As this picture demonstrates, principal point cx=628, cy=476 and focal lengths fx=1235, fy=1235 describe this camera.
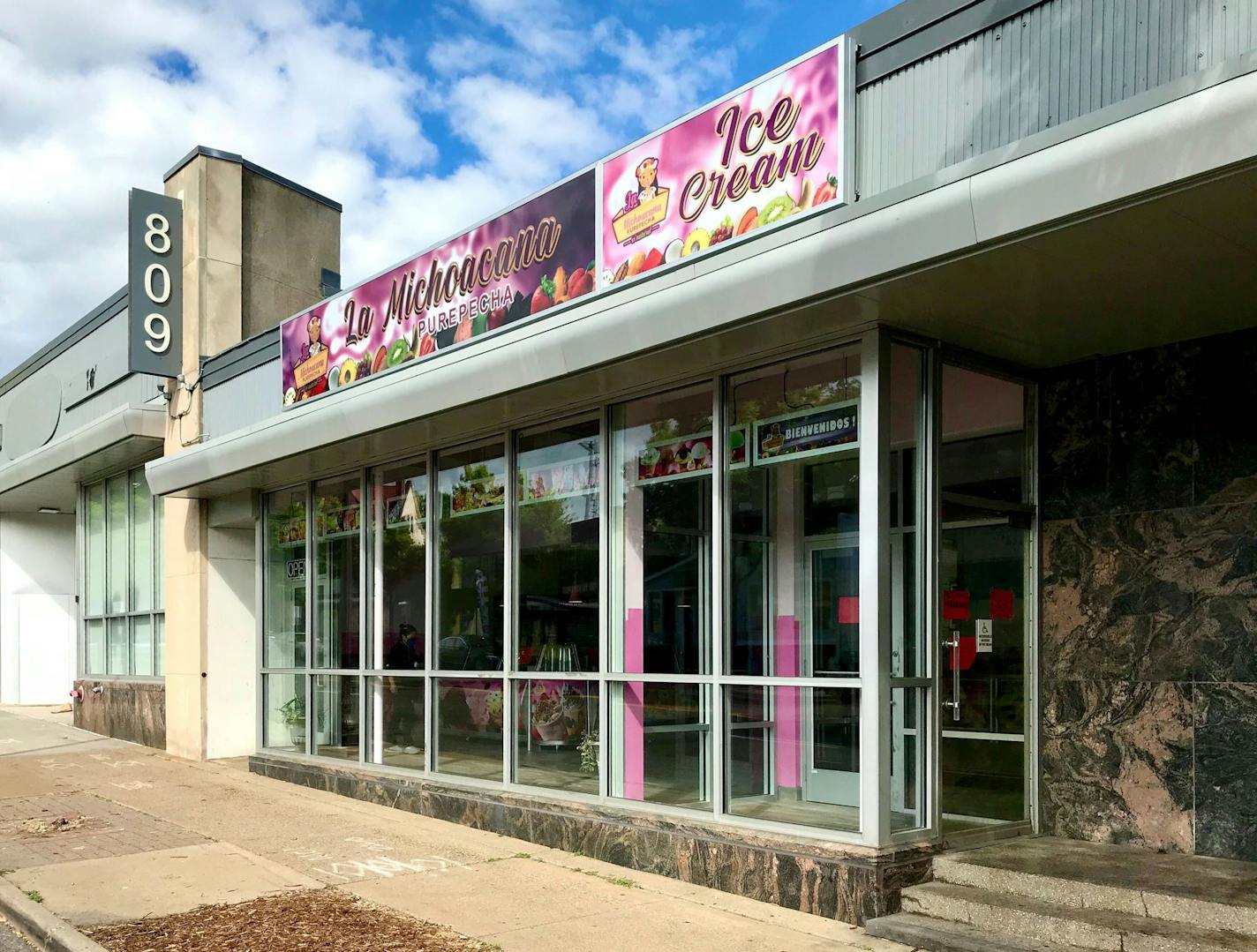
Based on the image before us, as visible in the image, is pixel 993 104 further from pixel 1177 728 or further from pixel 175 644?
pixel 175 644

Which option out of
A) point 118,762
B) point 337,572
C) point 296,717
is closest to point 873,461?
point 337,572

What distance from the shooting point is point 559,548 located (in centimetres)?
1009

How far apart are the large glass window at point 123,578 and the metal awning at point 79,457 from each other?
0.48 metres

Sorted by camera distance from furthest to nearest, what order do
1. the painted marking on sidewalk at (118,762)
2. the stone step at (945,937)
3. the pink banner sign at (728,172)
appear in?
the painted marking on sidewalk at (118,762)
the pink banner sign at (728,172)
the stone step at (945,937)

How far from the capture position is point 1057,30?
6.08m

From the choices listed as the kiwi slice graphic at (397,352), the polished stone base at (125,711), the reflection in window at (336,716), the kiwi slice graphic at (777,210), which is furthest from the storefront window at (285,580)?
the kiwi slice graphic at (777,210)

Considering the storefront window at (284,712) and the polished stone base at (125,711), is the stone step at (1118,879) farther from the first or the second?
the polished stone base at (125,711)

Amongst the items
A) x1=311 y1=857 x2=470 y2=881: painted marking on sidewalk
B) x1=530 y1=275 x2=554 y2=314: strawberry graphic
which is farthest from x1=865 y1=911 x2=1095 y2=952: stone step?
x1=530 y1=275 x2=554 y2=314: strawberry graphic

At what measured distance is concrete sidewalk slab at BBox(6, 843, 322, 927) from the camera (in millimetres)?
7434

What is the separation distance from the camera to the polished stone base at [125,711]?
55.1 feet

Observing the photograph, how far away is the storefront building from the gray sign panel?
240 inches

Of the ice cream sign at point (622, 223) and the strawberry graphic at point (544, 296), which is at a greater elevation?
the ice cream sign at point (622, 223)

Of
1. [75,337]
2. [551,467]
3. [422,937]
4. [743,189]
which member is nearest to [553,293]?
[551,467]

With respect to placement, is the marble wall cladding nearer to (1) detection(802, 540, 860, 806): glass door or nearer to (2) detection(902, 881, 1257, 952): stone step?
(2) detection(902, 881, 1257, 952): stone step
